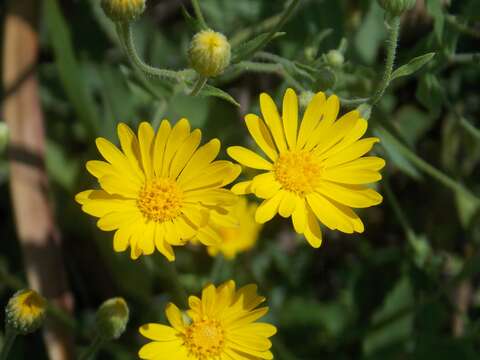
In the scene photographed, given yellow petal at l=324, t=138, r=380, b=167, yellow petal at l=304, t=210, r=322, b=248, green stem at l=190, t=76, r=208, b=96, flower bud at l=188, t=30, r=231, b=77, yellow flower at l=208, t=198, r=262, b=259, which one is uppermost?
flower bud at l=188, t=30, r=231, b=77

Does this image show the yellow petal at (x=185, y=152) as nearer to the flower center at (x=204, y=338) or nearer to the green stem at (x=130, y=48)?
the green stem at (x=130, y=48)

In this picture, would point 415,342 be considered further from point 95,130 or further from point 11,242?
point 11,242

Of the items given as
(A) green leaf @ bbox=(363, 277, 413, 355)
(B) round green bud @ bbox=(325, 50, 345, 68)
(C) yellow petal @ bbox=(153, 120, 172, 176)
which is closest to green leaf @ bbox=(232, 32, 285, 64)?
(B) round green bud @ bbox=(325, 50, 345, 68)

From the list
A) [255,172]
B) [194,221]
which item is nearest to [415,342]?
[255,172]

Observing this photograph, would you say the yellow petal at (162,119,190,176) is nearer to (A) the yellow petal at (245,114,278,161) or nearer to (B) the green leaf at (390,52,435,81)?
(A) the yellow petal at (245,114,278,161)

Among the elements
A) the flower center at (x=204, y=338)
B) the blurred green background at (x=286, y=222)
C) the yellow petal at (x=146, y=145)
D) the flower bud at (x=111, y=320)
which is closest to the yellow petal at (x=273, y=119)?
the yellow petal at (x=146, y=145)
